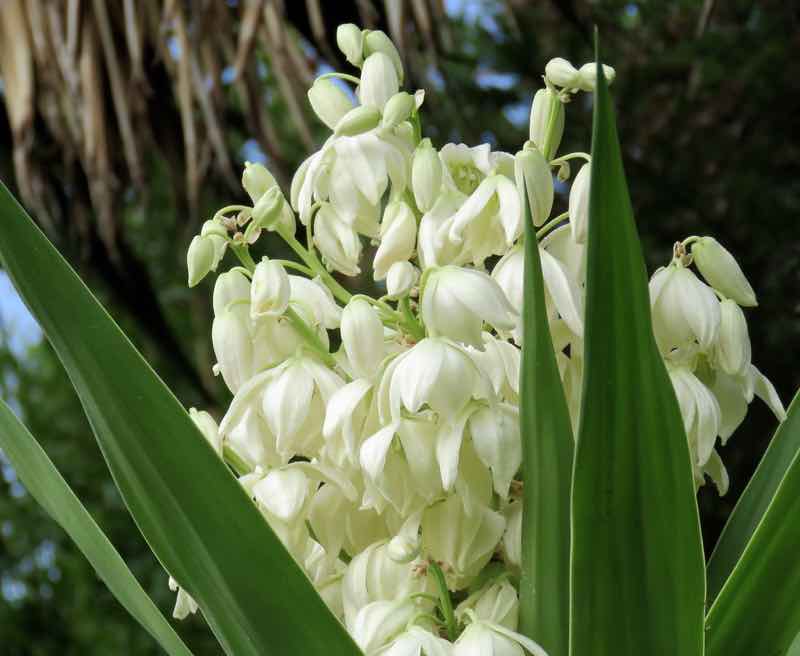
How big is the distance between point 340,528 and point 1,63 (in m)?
1.15

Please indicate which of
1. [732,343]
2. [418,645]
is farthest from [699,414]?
[418,645]

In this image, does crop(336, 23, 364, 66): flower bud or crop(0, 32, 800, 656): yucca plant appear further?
crop(336, 23, 364, 66): flower bud

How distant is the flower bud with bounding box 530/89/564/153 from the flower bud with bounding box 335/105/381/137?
0.07 meters

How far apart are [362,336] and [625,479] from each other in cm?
13

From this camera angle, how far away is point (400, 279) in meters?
0.45

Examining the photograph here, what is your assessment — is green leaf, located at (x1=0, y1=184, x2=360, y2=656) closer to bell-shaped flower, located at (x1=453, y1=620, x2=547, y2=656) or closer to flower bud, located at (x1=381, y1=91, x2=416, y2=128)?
bell-shaped flower, located at (x1=453, y1=620, x2=547, y2=656)

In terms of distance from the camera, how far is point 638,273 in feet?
1.17

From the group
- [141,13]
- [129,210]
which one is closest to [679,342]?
[141,13]

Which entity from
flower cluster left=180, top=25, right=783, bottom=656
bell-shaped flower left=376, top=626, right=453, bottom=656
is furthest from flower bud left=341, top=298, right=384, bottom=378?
bell-shaped flower left=376, top=626, right=453, bottom=656

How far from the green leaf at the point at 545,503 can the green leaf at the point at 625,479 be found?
35 mm

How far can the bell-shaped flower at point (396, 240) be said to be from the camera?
0.47m

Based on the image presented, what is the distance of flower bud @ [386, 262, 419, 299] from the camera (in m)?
0.45

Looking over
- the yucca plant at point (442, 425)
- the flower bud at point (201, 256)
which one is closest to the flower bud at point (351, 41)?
the yucca plant at point (442, 425)

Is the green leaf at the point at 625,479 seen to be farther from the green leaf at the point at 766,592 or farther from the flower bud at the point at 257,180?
the flower bud at the point at 257,180
